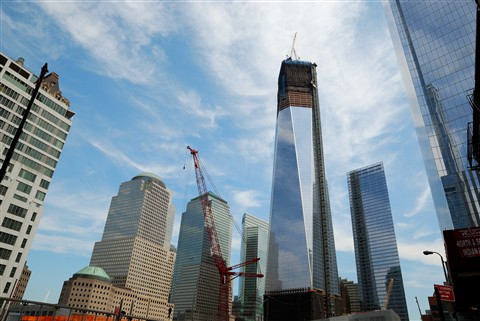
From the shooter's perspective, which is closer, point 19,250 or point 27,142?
point 19,250

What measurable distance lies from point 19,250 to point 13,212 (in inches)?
308

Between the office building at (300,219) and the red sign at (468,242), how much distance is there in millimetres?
148478

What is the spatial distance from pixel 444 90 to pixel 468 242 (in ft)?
262

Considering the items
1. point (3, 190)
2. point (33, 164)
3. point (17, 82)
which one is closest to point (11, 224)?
point (3, 190)

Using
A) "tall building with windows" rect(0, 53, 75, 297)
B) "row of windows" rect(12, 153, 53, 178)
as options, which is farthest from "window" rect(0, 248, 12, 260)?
"row of windows" rect(12, 153, 53, 178)

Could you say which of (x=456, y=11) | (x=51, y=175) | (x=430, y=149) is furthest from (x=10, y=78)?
(x=456, y=11)

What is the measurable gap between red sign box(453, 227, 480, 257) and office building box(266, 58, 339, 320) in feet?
487

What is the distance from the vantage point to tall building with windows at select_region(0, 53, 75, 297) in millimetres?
66500

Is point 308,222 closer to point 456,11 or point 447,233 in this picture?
point 456,11

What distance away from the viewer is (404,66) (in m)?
105

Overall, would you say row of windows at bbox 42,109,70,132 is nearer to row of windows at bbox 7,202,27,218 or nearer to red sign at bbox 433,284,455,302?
row of windows at bbox 7,202,27,218

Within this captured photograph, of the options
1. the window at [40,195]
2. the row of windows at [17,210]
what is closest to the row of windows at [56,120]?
the window at [40,195]

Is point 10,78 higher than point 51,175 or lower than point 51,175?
higher

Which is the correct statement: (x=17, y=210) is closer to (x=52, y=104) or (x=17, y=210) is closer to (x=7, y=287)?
(x=7, y=287)
